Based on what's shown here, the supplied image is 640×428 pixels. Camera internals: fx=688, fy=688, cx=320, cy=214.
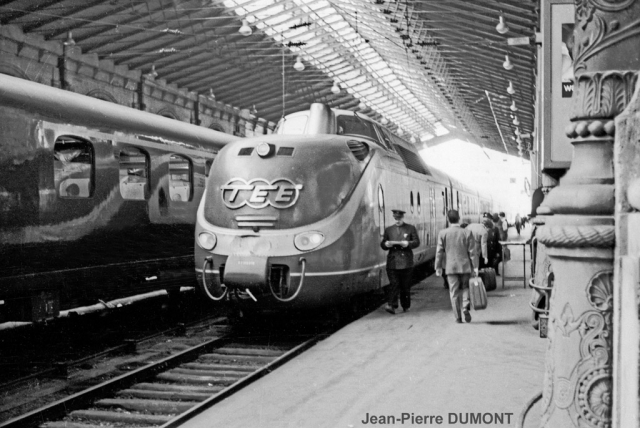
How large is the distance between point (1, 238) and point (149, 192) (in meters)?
3.30

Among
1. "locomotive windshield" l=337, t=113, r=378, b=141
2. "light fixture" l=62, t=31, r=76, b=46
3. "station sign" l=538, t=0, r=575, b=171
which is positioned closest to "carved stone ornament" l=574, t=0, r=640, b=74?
"station sign" l=538, t=0, r=575, b=171

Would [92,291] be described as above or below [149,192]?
below

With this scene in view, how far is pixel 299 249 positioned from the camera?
8820mm

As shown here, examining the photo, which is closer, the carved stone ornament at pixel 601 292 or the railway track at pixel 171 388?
the carved stone ornament at pixel 601 292

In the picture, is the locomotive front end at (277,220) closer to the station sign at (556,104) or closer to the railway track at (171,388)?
the railway track at (171,388)

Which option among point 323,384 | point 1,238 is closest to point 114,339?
point 1,238

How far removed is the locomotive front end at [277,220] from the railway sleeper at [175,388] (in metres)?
1.70

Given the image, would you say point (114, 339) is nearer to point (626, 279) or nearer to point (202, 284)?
point (202, 284)

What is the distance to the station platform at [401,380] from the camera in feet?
17.3

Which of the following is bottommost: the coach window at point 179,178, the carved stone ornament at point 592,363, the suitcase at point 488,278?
the suitcase at point 488,278

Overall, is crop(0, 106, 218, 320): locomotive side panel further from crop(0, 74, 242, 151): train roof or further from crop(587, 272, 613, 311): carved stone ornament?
crop(587, 272, 613, 311): carved stone ornament

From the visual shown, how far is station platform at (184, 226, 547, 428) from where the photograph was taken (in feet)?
17.3

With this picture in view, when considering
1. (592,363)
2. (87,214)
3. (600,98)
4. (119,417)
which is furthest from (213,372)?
(600,98)

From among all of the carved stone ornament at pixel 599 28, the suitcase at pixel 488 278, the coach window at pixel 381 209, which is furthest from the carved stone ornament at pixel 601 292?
the suitcase at pixel 488 278
